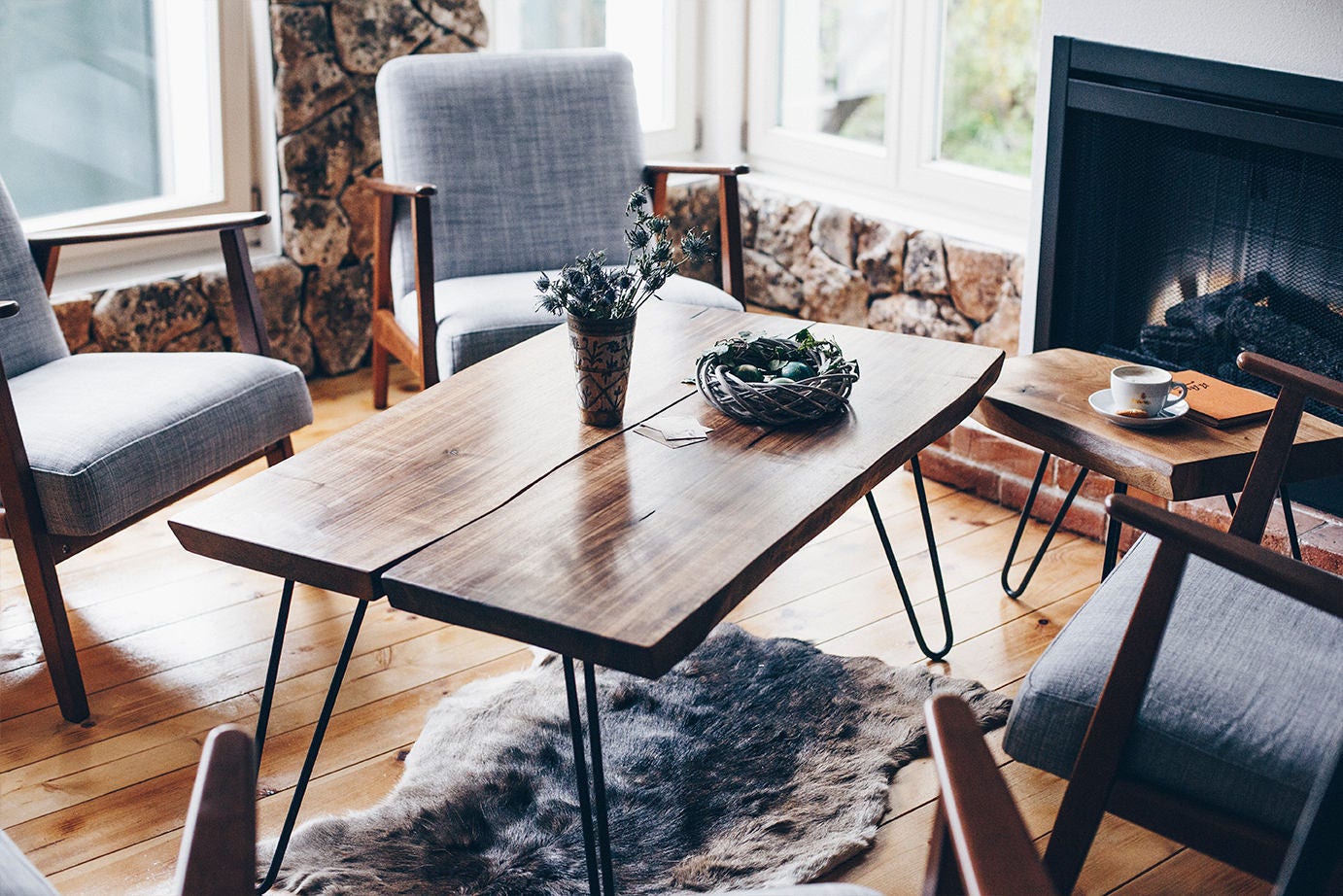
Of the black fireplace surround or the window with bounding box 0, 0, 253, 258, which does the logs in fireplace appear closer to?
the black fireplace surround

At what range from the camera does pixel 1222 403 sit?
2.27m

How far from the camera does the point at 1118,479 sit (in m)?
2.14

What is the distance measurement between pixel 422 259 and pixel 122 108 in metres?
1.04

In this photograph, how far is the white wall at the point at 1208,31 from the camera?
2.40m

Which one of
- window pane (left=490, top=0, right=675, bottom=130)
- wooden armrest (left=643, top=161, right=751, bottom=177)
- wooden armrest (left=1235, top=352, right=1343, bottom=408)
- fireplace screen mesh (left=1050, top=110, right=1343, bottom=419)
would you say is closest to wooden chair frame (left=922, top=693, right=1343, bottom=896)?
wooden armrest (left=1235, top=352, right=1343, bottom=408)

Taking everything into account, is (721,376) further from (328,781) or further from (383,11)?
(383,11)

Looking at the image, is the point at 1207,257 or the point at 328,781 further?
the point at 1207,257

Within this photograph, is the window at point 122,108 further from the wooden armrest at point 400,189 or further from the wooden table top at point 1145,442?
the wooden table top at point 1145,442

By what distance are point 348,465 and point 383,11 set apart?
197cm

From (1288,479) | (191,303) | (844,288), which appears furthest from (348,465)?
(844,288)

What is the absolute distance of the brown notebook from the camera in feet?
7.26

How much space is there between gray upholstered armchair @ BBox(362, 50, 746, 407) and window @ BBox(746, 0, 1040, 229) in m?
0.82

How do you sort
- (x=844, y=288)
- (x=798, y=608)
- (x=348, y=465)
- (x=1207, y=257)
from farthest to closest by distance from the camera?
(x=844, y=288), (x=1207, y=257), (x=798, y=608), (x=348, y=465)

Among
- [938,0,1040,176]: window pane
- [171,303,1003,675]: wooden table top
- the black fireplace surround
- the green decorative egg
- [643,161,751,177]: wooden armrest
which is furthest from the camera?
[938,0,1040,176]: window pane
